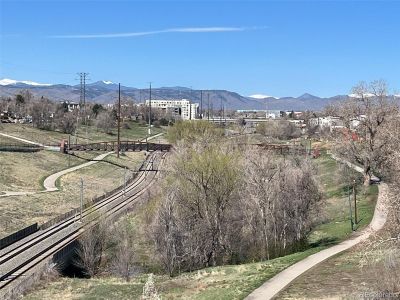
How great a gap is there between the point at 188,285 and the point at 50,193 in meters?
46.3

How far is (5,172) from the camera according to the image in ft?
274

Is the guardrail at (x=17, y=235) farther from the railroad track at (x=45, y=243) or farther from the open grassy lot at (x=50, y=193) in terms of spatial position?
the open grassy lot at (x=50, y=193)

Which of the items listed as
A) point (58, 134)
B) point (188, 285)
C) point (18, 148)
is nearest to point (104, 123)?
point (58, 134)

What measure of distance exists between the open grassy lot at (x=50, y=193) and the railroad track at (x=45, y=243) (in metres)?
4.33

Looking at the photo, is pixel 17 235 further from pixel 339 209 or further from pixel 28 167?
pixel 28 167

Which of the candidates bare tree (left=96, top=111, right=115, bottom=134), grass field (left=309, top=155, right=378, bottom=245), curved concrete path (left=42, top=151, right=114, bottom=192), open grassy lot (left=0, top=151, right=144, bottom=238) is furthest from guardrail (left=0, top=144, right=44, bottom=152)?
bare tree (left=96, top=111, right=115, bottom=134)

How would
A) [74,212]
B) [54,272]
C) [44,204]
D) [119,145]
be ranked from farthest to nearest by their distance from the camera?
1. [119,145]
2. [44,204]
3. [74,212]
4. [54,272]

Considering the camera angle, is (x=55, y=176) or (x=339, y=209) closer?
(x=339, y=209)

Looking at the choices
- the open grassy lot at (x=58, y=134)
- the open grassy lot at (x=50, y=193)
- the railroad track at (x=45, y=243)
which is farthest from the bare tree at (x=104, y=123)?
the railroad track at (x=45, y=243)

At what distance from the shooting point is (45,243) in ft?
161

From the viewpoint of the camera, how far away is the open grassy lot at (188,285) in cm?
3164

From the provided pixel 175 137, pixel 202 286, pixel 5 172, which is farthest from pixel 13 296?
pixel 175 137

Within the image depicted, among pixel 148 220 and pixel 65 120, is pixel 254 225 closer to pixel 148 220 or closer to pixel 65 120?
pixel 148 220

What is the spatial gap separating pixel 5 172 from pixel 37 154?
18938 mm
